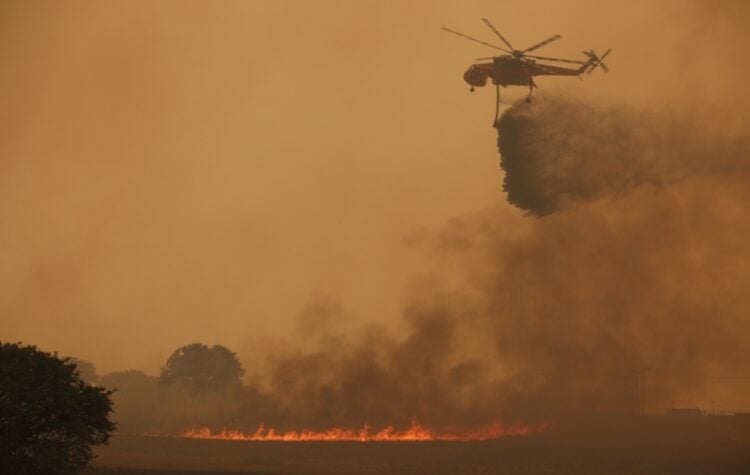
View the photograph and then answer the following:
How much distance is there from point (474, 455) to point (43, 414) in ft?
252

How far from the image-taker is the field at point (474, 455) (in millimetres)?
142875

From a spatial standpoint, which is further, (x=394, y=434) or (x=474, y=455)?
(x=394, y=434)

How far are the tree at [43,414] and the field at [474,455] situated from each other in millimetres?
34020

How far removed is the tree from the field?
34.0 metres

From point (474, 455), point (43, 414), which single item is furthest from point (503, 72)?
point (43, 414)

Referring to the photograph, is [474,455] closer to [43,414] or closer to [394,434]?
[394,434]

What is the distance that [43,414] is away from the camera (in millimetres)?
93188

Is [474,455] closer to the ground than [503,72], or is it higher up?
closer to the ground

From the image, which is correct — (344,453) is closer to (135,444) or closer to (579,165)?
(135,444)

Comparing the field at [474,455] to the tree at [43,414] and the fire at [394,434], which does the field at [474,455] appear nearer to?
the fire at [394,434]

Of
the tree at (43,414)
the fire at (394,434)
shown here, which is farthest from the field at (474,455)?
the tree at (43,414)

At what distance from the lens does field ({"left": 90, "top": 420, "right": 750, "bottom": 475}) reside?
143m

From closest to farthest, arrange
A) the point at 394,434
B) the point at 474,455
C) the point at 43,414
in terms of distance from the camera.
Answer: the point at 43,414, the point at 474,455, the point at 394,434

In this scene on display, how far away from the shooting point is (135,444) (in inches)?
7096
